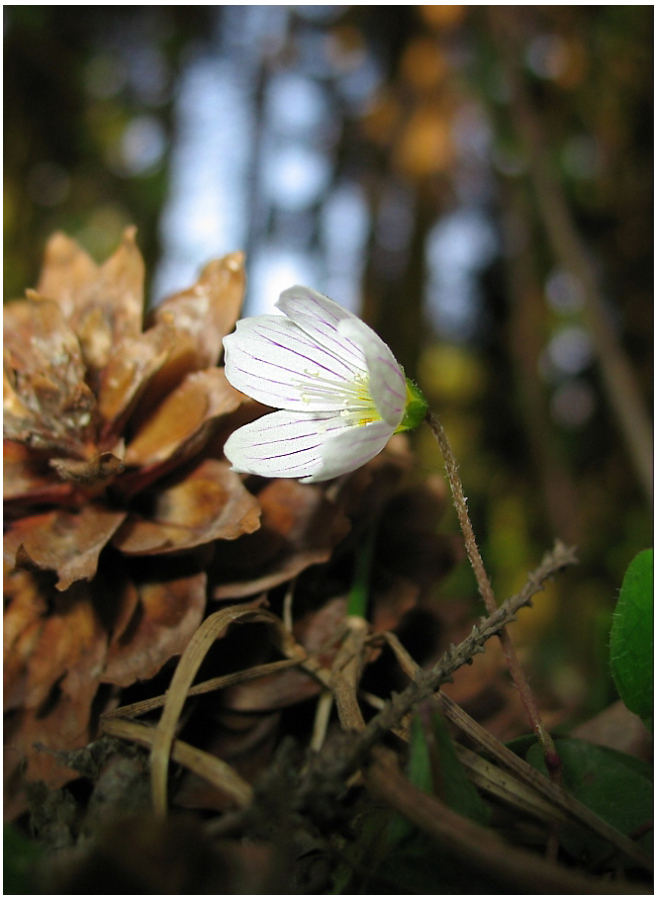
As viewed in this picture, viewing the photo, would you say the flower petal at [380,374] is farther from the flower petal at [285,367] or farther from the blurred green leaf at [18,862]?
the blurred green leaf at [18,862]

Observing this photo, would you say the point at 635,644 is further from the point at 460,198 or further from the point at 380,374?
the point at 460,198

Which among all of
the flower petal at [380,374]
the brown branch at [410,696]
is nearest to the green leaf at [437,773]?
the brown branch at [410,696]

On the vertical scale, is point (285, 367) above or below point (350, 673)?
above

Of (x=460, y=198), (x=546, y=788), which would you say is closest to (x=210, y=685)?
(x=546, y=788)

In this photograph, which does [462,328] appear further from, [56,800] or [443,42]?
[56,800]

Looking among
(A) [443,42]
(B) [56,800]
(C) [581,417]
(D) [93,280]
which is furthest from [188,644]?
(A) [443,42]

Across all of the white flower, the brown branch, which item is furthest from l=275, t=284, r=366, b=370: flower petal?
the brown branch
